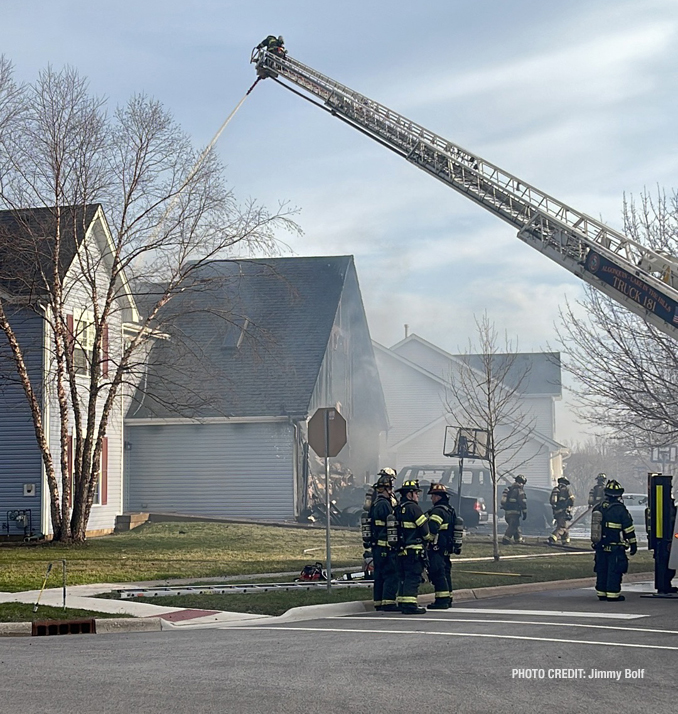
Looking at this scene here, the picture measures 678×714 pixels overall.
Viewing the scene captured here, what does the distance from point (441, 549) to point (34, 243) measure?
1246cm

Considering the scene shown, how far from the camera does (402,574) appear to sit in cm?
1256

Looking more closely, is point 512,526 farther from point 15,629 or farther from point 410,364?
point 410,364

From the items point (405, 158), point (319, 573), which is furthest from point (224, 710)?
point (405, 158)

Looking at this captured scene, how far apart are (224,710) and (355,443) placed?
114 ft

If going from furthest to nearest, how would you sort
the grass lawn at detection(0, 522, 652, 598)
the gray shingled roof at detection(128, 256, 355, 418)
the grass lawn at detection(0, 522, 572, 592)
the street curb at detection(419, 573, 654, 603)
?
1. the gray shingled roof at detection(128, 256, 355, 418)
2. the grass lawn at detection(0, 522, 572, 592)
3. the grass lawn at detection(0, 522, 652, 598)
4. the street curb at detection(419, 573, 654, 603)

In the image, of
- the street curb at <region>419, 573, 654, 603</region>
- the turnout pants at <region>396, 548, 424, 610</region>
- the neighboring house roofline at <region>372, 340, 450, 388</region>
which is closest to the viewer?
the turnout pants at <region>396, 548, 424, 610</region>

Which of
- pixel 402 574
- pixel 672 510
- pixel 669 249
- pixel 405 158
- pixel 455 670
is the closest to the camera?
pixel 455 670

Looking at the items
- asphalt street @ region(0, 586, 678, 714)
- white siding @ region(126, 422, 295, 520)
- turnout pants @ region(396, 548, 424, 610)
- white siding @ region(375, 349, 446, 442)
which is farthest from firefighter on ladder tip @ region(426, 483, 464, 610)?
white siding @ region(375, 349, 446, 442)

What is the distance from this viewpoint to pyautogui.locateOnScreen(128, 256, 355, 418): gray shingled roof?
105ft

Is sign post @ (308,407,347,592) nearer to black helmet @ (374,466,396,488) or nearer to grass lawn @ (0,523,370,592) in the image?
black helmet @ (374,466,396,488)

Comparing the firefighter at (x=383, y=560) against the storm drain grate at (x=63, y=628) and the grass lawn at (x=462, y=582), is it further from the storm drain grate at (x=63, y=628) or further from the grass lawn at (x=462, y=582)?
the storm drain grate at (x=63, y=628)

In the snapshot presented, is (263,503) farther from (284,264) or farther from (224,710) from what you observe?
(224,710)

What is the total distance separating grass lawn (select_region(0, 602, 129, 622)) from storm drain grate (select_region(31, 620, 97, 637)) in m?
0.22
